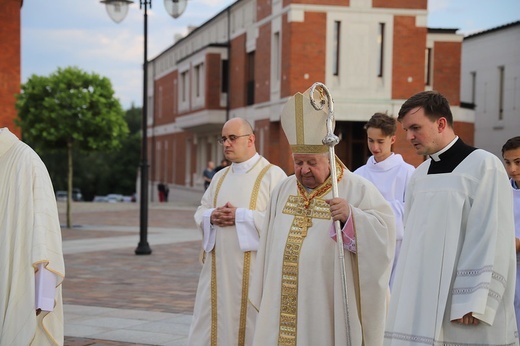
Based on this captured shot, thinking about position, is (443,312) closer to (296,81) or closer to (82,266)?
(82,266)

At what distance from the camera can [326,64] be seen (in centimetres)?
3453

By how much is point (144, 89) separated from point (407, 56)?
739 inches

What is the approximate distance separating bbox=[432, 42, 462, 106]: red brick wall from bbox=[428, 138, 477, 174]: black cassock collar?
34.7 m

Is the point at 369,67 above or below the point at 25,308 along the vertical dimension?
above

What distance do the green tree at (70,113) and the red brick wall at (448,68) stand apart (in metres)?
17.9

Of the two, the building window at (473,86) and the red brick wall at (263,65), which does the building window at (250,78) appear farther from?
the building window at (473,86)

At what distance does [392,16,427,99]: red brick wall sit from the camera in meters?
34.9

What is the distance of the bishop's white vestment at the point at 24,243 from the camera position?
520cm

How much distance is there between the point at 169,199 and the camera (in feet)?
189

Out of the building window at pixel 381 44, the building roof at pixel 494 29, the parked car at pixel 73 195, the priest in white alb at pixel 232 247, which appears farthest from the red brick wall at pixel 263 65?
the priest in white alb at pixel 232 247

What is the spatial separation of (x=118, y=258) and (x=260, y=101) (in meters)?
23.1

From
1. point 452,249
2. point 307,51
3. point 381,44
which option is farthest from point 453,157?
point 381,44

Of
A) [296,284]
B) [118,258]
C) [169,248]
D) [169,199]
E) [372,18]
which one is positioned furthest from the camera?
[169,199]

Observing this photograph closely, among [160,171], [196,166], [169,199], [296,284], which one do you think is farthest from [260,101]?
[296,284]
